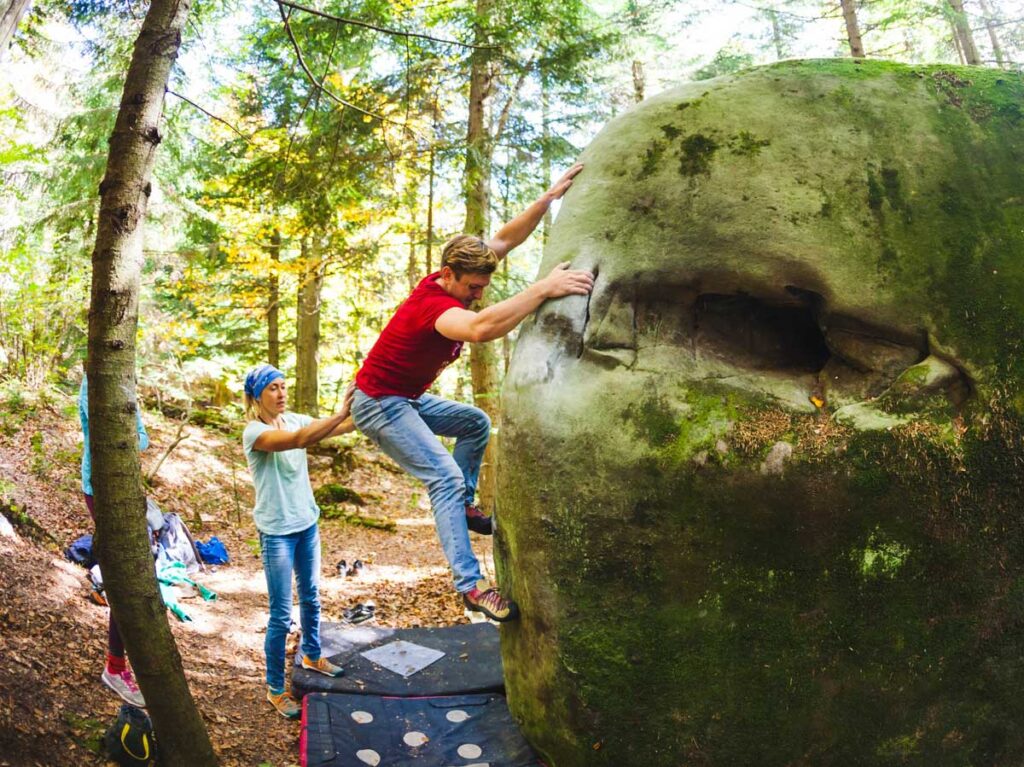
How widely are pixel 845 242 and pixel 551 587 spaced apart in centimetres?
246

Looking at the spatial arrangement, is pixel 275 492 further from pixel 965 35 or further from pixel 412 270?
pixel 965 35

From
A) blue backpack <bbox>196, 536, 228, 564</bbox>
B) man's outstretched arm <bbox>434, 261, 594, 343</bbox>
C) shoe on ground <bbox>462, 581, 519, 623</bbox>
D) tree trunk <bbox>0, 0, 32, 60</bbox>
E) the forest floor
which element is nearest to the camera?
man's outstretched arm <bbox>434, 261, 594, 343</bbox>

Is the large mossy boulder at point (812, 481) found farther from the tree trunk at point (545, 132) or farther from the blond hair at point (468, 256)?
the tree trunk at point (545, 132)

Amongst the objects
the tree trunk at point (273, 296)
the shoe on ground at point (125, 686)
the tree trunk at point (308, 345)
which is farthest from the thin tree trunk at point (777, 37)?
the shoe on ground at point (125, 686)

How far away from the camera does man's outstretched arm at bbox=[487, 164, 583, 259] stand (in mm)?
4633

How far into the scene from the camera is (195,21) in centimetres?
564

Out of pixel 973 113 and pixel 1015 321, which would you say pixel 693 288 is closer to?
pixel 1015 321

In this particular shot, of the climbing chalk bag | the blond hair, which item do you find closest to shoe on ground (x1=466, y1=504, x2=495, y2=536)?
the blond hair

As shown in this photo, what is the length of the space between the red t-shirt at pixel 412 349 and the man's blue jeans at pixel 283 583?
1231mm

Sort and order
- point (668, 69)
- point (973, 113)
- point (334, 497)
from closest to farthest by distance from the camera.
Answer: point (973, 113) → point (334, 497) → point (668, 69)

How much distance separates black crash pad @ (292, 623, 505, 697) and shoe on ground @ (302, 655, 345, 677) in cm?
5

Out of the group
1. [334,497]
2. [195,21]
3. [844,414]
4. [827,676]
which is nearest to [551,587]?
[827,676]

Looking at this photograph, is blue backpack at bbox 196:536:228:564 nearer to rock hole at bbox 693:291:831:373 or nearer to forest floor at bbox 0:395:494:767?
forest floor at bbox 0:395:494:767

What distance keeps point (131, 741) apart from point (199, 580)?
4330 mm
